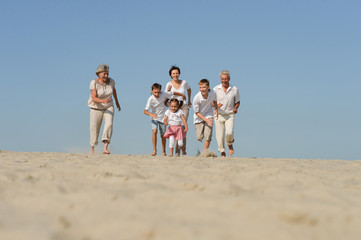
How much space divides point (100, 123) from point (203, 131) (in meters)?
2.40

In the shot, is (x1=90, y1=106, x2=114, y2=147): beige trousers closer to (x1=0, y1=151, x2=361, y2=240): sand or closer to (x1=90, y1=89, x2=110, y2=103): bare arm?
(x1=90, y1=89, x2=110, y2=103): bare arm

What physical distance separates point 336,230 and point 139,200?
140 centimetres

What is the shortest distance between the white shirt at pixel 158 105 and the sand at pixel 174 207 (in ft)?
16.8

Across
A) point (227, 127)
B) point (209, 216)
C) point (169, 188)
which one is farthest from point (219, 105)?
point (209, 216)

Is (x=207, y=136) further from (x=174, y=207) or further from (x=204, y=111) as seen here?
(x=174, y=207)

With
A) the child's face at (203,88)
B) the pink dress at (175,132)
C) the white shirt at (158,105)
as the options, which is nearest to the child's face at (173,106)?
the white shirt at (158,105)

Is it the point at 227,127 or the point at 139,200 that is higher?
the point at 227,127

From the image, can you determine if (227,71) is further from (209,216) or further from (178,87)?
(209,216)

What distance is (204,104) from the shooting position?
9156 millimetres

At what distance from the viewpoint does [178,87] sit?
9.41 m

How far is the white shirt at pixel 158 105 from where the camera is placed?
9.19 m

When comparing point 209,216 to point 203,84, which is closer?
point 209,216

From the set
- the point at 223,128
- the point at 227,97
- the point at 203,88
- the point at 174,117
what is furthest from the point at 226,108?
the point at 174,117

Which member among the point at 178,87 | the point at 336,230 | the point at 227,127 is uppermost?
the point at 178,87
